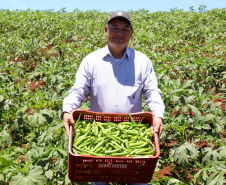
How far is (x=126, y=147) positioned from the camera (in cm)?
245

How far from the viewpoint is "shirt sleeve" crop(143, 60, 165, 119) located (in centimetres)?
271

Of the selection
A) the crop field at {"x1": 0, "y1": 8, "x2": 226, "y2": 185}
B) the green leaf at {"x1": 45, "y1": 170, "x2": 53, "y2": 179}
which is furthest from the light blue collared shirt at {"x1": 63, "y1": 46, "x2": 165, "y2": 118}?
the green leaf at {"x1": 45, "y1": 170, "x2": 53, "y2": 179}

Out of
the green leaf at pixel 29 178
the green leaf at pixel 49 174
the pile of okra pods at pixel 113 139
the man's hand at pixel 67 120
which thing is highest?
the man's hand at pixel 67 120

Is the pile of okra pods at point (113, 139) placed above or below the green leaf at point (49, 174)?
above

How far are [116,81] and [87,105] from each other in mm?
1501

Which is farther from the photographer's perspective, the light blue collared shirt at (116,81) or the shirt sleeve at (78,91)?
the light blue collared shirt at (116,81)

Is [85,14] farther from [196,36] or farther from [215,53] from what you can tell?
[215,53]

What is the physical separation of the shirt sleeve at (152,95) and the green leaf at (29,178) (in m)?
1.53

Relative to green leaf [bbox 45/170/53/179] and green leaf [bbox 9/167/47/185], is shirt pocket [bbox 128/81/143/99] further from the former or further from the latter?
green leaf [bbox 45/170/53/179]

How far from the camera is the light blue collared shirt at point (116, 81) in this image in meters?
2.95

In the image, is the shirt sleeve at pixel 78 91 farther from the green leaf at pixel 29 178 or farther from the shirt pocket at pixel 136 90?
the green leaf at pixel 29 178

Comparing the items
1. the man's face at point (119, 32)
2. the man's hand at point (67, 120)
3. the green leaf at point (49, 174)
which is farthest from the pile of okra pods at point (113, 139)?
the green leaf at point (49, 174)

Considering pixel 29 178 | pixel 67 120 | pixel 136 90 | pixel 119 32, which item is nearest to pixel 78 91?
pixel 67 120

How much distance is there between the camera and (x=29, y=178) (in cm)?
268
